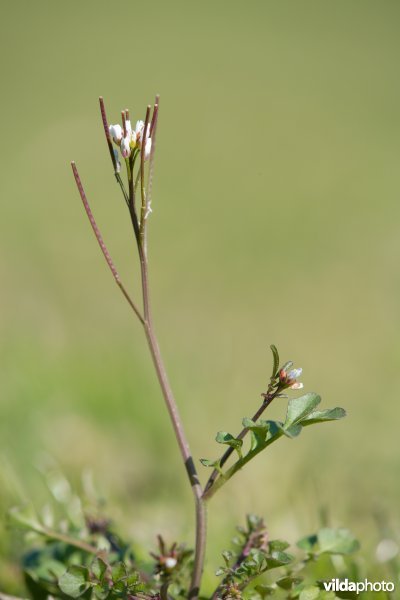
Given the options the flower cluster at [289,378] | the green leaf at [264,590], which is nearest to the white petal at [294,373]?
the flower cluster at [289,378]

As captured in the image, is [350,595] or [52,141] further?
[52,141]

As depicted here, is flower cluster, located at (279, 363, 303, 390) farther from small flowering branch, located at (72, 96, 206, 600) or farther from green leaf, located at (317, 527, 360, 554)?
green leaf, located at (317, 527, 360, 554)

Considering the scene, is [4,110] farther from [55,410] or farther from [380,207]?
[55,410]

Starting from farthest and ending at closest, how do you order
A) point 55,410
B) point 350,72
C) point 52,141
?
point 350,72 → point 52,141 → point 55,410

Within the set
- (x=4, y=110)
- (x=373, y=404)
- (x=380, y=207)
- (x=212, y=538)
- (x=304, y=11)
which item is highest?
(x=304, y=11)

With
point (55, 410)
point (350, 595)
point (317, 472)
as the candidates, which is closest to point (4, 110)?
point (55, 410)

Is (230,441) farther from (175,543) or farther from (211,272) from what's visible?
(211,272)

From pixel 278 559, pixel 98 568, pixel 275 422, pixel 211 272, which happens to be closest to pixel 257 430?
pixel 275 422

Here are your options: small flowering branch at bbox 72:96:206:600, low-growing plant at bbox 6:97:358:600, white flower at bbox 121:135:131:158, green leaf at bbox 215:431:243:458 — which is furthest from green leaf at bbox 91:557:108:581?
white flower at bbox 121:135:131:158
